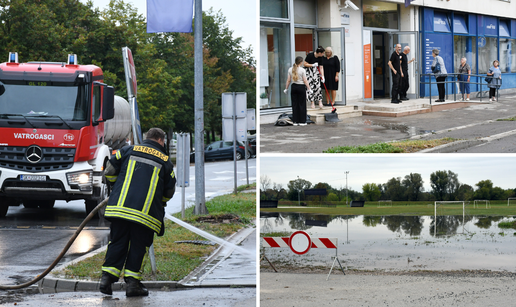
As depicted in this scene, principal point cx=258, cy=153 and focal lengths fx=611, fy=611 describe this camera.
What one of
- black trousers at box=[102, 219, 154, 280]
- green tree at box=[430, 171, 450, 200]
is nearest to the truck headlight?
black trousers at box=[102, 219, 154, 280]

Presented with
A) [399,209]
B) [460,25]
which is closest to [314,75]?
[399,209]

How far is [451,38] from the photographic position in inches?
1039

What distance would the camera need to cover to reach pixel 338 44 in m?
18.5

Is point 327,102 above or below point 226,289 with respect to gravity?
above

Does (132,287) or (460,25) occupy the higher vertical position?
(460,25)

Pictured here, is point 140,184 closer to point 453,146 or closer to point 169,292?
point 169,292

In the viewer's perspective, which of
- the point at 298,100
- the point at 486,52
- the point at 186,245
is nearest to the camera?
the point at 186,245

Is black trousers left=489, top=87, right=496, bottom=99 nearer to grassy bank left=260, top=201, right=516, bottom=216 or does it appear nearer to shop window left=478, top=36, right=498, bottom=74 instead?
shop window left=478, top=36, right=498, bottom=74

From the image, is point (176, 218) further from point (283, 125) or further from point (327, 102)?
point (327, 102)

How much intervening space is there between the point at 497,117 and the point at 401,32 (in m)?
7.01

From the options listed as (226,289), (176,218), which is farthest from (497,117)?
(226,289)

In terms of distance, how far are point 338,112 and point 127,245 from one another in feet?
35.9

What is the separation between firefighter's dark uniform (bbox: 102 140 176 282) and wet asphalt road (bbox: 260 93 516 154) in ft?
10.1

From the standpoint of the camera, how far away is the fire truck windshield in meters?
13.4
